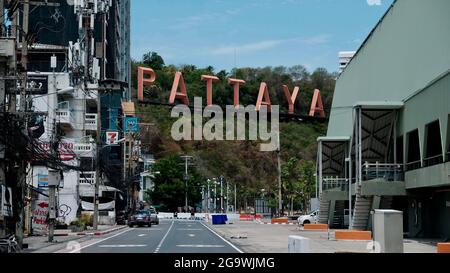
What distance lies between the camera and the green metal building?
3119cm

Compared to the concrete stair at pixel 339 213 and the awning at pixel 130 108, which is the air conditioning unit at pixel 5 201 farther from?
the concrete stair at pixel 339 213

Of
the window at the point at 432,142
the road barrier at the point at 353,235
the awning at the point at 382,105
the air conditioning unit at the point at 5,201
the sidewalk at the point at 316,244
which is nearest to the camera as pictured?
the sidewalk at the point at 316,244

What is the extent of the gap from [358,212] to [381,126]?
6108 millimetres

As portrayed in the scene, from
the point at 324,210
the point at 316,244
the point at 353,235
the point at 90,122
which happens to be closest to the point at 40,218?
the point at 353,235

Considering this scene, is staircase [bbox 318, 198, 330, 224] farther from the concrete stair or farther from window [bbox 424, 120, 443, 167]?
window [bbox 424, 120, 443, 167]

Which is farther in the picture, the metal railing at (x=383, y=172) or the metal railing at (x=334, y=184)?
the metal railing at (x=334, y=184)

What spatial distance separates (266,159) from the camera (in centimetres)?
8631

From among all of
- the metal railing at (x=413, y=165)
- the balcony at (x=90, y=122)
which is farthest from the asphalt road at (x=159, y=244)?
the balcony at (x=90, y=122)

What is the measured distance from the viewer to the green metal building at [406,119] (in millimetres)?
Answer: 31188

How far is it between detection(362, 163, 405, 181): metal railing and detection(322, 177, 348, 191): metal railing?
475 inches

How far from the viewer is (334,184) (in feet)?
186

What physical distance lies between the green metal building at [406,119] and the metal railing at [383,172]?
0.03 metres

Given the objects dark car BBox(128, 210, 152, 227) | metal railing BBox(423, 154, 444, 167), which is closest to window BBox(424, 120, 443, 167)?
metal railing BBox(423, 154, 444, 167)
